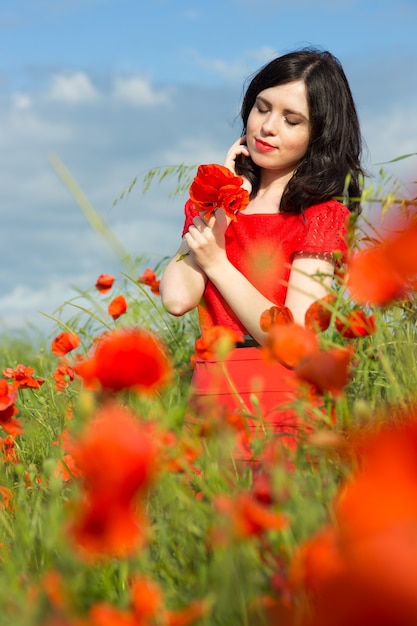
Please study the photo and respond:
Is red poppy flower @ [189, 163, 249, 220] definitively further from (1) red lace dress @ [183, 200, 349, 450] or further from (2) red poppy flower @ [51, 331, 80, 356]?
(2) red poppy flower @ [51, 331, 80, 356]

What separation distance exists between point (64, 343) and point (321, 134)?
100cm

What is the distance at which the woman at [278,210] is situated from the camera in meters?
2.38

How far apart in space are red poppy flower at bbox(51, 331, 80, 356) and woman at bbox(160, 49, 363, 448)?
0.30 m

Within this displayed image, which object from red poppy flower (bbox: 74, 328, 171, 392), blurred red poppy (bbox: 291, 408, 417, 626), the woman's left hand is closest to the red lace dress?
the woman's left hand

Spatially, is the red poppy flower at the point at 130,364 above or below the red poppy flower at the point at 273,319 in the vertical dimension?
below

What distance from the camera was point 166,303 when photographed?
8.40 feet

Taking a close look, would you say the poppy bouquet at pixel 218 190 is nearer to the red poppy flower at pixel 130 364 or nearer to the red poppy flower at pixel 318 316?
the red poppy flower at pixel 318 316

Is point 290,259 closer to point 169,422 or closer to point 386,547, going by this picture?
point 169,422

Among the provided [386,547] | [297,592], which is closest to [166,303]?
[297,592]

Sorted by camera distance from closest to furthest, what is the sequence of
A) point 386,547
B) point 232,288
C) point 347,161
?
point 386,547
point 232,288
point 347,161

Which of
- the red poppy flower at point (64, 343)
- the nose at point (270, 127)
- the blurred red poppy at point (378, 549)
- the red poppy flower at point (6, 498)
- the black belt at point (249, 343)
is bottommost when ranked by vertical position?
the blurred red poppy at point (378, 549)

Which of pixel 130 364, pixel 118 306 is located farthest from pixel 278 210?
pixel 130 364

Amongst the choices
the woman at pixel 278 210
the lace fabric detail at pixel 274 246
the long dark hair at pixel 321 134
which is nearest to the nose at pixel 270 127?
the woman at pixel 278 210

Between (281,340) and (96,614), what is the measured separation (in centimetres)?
51
